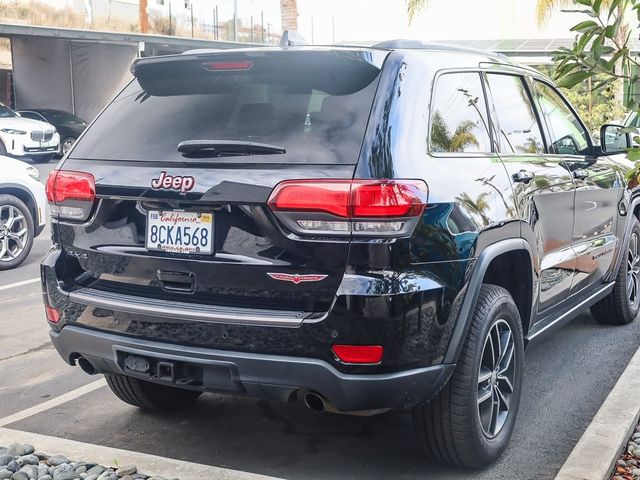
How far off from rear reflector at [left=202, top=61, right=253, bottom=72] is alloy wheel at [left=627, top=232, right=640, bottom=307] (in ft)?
12.3

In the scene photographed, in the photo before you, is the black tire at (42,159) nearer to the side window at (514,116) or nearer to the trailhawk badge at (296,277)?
the side window at (514,116)

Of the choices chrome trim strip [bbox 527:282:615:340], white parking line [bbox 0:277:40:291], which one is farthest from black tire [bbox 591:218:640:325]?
white parking line [bbox 0:277:40:291]

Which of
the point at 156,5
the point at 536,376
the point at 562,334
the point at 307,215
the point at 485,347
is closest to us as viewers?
the point at 307,215

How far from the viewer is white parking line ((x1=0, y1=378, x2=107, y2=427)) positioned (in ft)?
14.7

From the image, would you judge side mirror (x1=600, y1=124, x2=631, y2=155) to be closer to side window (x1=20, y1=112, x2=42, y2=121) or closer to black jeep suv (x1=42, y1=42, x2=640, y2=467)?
black jeep suv (x1=42, y1=42, x2=640, y2=467)

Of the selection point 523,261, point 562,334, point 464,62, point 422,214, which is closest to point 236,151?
point 422,214

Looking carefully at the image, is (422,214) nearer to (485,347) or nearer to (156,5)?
(485,347)

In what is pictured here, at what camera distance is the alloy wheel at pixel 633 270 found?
20.8ft

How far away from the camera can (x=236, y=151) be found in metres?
3.42

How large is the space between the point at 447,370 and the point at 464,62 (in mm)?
1517

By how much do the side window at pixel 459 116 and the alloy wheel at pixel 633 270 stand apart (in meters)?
2.68

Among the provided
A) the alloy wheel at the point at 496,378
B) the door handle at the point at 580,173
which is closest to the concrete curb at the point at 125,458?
the alloy wheel at the point at 496,378

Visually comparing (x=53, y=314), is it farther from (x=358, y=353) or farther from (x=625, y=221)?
(x=625, y=221)

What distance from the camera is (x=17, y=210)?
8641 mm
